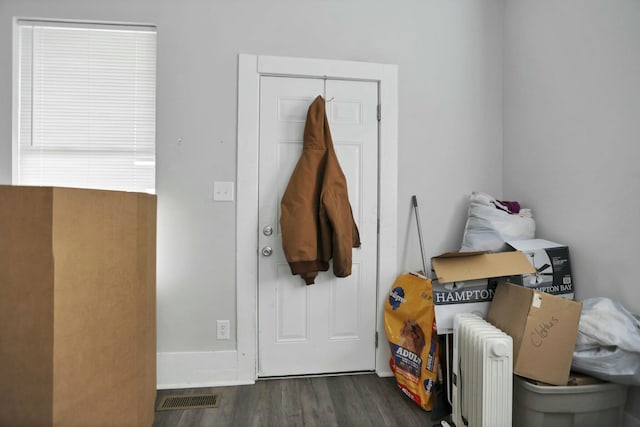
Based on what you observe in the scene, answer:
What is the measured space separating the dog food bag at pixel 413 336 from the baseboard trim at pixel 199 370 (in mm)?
925

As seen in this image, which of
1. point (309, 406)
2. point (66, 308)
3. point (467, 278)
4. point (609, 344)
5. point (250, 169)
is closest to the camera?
point (66, 308)

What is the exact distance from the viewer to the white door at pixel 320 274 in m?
2.02

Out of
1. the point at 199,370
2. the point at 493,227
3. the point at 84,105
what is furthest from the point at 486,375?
the point at 84,105

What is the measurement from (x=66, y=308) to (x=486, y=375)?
1.63 meters

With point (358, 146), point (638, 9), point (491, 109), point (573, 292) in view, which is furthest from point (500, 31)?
point (573, 292)

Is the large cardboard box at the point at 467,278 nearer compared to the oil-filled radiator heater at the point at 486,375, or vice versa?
the oil-filled radiator heater at the point at 486,375

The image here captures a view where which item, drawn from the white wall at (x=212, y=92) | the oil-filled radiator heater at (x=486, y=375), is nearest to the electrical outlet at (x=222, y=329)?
the white wall at (x=212, y=92)

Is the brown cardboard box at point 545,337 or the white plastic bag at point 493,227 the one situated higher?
the white plastic bag at point 493,227

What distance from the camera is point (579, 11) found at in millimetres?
1668

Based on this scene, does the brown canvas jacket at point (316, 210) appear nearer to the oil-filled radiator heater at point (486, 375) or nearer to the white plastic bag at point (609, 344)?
the oil-filled radiator heater at point (486, 375)

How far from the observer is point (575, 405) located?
1.30m

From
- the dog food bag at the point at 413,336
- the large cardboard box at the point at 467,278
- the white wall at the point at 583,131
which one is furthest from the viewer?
the dog food bag at the point at 413,336

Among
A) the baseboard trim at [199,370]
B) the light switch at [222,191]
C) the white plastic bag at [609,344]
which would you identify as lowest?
the baseboard trim at [199,370]

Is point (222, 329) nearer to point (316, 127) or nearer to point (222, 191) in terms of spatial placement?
point (222, 191)
